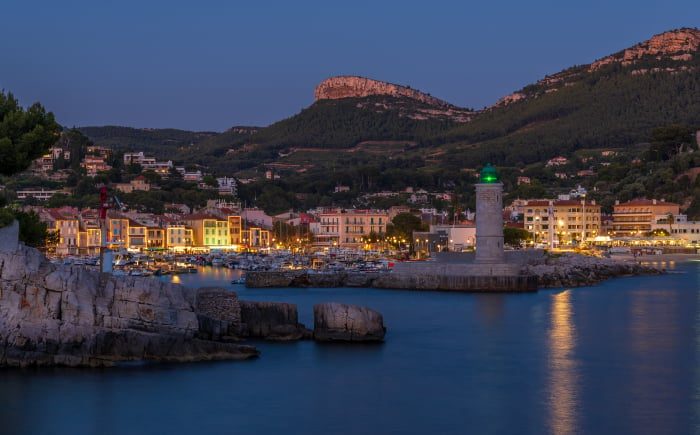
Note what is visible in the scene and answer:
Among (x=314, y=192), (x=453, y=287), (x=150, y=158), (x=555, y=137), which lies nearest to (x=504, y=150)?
(x=555, y=137)

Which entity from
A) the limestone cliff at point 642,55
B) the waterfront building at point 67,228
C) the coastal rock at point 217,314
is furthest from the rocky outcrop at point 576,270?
the limestone cliff at point 642,55

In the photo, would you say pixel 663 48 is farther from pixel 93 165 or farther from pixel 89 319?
pixel 89 319

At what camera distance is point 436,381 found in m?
22.9

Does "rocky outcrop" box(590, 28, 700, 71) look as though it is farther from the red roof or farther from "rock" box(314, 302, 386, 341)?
"rock" box(314, 302, 386, 341)

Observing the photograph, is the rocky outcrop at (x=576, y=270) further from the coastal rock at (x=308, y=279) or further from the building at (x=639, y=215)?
the building at (x=639, y=215)

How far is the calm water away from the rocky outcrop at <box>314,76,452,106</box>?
138 meters

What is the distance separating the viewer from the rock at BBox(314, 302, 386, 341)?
25.3 m

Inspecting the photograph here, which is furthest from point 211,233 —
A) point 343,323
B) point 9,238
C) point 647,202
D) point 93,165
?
point 9,238

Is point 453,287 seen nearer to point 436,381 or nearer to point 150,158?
point 436,381

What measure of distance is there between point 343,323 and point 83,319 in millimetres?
6624

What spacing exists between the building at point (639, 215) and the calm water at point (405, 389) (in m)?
53.8

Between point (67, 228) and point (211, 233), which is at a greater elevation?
point (67, 228)

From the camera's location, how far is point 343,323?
83.2ft

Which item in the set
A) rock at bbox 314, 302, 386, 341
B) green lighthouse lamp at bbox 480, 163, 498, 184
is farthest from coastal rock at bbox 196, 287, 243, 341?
green lighthouse lamp at bbox 480, 163, 498, 184
